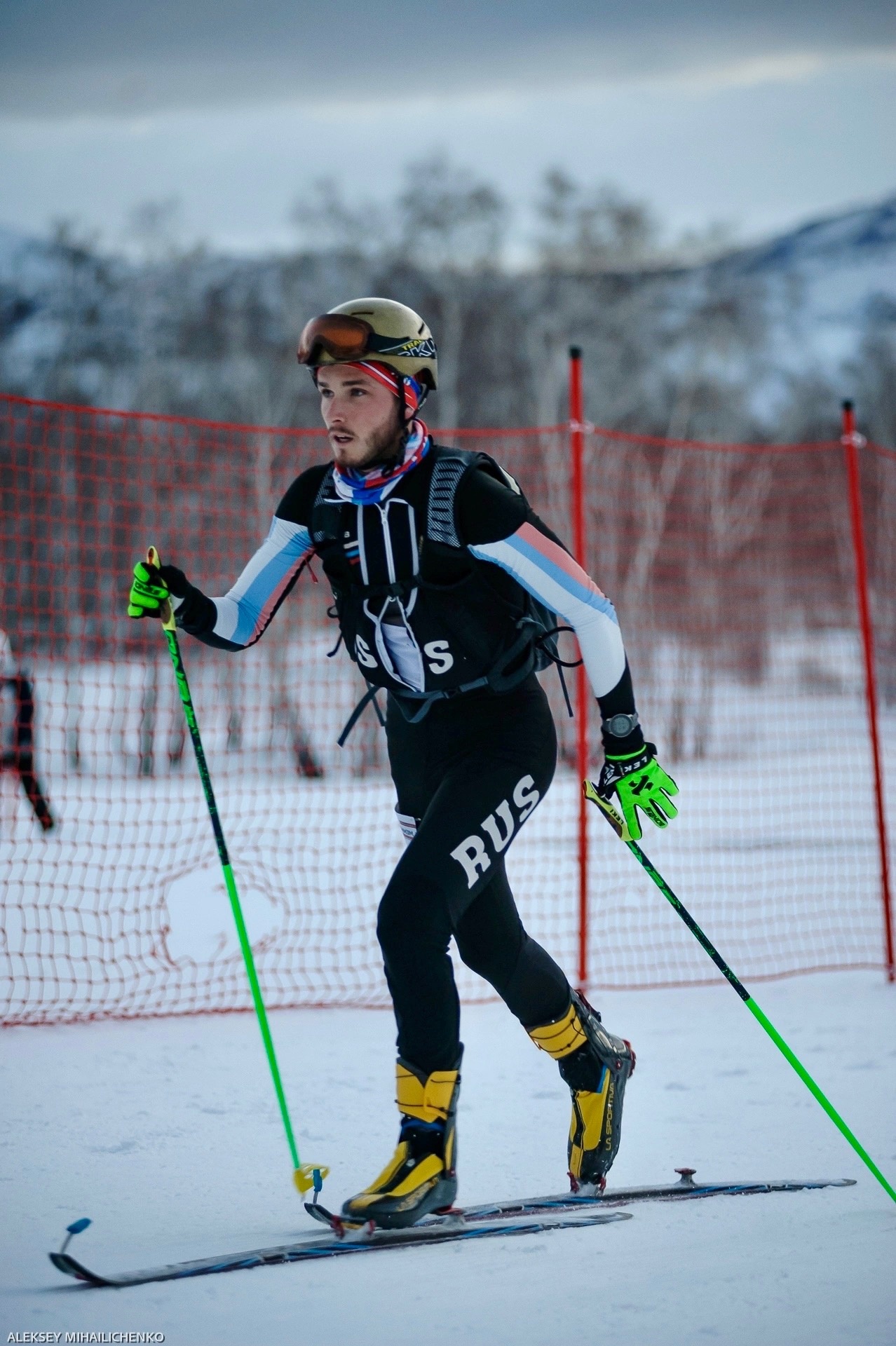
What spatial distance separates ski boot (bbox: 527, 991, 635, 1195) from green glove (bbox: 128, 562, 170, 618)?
1352 millimetres

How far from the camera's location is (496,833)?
2482 millimetres

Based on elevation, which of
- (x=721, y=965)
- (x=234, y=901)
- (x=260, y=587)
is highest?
(x=260, y=587)

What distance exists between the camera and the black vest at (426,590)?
2.48 meters

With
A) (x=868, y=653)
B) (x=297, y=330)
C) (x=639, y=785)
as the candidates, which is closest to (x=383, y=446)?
(x=639, y=785)

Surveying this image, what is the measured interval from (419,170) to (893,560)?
33.9 feet

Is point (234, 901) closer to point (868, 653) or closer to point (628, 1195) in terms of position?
point (628, 1195)

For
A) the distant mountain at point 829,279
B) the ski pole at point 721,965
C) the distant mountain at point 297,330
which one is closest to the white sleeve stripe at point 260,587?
the ski pole at point 721,965

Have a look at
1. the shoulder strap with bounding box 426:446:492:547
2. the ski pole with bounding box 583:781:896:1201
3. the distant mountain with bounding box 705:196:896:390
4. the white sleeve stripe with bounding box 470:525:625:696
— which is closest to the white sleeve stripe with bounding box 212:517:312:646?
the shoulder strap with bounding box 426:446:492:547

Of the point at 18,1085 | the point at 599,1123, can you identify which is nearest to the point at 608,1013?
the point at 599,1123

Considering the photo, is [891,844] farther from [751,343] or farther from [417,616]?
[751,343]

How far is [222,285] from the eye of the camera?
2031cm

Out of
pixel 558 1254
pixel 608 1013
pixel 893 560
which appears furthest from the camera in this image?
pixel 893 560

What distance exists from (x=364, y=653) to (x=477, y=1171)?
144cm

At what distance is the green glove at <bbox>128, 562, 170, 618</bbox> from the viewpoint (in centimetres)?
264
